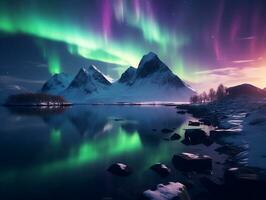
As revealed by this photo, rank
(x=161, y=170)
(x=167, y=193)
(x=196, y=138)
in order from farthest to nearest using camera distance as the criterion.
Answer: (x=196, y=138), (x=161, y=170), (x=167, y=193)

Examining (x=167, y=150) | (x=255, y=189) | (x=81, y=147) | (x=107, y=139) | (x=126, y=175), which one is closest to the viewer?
(x=255, y=189)

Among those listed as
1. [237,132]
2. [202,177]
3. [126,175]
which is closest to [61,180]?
[126,175]

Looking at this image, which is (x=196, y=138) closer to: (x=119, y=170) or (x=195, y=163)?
(x=195, y=163)

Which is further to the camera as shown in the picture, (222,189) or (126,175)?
(126,175)

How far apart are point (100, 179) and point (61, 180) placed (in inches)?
173

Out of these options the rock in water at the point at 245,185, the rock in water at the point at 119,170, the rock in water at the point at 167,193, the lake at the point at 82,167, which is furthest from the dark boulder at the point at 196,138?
the rock in water at the point at 167,193

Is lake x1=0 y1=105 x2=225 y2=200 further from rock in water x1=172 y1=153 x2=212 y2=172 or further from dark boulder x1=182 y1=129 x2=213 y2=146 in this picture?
dark boulder x1=182 y1=129 x2=213 y2=146

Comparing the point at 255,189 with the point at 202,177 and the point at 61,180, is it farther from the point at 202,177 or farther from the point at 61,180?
the point at 61,180

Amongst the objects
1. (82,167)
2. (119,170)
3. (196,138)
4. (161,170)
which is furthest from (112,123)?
(161,170)

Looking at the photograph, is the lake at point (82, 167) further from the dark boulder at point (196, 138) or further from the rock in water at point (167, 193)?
the rock in water at point (167, 193)

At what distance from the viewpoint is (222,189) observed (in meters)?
24.7

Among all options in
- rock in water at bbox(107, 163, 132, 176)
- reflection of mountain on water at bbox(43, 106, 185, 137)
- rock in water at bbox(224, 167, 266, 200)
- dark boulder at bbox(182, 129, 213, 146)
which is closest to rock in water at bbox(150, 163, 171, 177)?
rock in water at bbox(107, 163, 132, 176)

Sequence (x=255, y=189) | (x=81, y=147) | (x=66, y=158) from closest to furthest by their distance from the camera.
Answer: (x=255, y=189) < (x=66, y=158) < (x=81, y=147)

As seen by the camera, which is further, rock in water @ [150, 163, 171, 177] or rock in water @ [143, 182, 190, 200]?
rock in water @ [150, 163, 171, 177]
